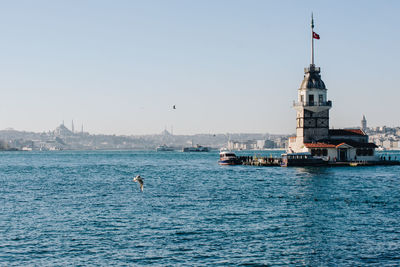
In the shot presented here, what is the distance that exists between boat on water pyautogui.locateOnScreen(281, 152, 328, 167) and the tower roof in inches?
500

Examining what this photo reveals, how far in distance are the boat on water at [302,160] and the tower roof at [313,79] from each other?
12.7 meters

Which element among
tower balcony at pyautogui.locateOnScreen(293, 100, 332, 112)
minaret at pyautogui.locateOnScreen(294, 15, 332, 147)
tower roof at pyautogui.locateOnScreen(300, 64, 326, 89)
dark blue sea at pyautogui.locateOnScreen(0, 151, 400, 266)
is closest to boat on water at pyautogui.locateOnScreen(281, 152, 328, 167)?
minaret at pyautogui.locateOnScreen(294, 15, 332, 147)

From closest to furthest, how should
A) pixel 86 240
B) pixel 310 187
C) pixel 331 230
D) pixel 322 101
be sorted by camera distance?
pixel 86 240, pixel 331 230, pixel 310 187, pixel 322 101

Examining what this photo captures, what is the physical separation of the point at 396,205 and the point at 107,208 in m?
22.9

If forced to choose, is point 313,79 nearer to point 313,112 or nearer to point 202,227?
point 313,112

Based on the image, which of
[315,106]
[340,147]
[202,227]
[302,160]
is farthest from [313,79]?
[202,227]

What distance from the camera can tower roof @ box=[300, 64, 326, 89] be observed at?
3937 inches

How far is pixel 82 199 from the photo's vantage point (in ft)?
169

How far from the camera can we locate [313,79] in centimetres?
10031

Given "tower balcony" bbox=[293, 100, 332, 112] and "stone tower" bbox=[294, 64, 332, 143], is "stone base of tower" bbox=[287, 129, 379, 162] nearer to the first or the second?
"stone tower" bbox=[294, 64, 332, 143]

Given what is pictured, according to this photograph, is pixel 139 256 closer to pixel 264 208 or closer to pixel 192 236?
pixel 192 236

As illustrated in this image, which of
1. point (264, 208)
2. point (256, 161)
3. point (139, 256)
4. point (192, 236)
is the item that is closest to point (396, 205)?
point (264, 208)

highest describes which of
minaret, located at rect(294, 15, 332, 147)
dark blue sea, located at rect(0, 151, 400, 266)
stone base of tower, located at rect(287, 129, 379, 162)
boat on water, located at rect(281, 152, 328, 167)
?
minaret, located at rect(294, 15, 332, 147)

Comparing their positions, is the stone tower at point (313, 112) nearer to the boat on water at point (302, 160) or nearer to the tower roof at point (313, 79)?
the tower roof at point (313, 79)
